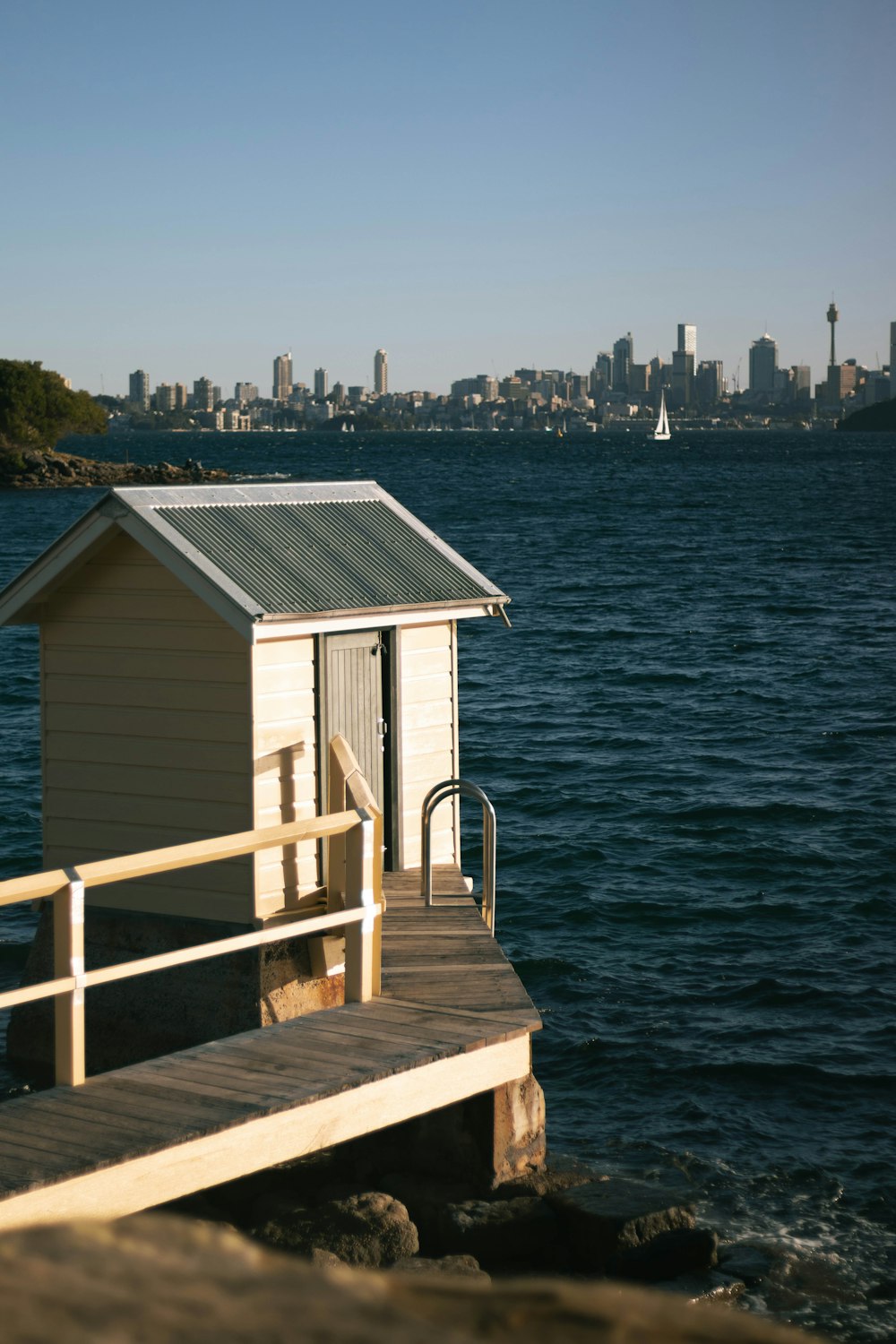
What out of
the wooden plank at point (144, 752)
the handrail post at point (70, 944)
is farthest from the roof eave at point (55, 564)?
the handrail post at point (70, 944)

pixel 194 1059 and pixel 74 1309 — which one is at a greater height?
pixel 74 1309

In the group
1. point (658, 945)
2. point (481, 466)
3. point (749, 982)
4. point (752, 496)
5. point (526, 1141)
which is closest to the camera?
point (526, 1141)

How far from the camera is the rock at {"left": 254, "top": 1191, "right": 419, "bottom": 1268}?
893 centimetres

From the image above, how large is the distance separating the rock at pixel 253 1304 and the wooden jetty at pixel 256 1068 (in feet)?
21.5

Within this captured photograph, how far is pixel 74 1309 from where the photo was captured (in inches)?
30.8

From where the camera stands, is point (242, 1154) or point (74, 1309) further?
point (242, 1154)

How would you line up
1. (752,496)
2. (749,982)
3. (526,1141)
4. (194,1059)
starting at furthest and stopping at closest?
1. (752,496)
2. (749,982)
3. (526,1141)
4. (194,1059)

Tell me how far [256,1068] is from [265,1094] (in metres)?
0.50

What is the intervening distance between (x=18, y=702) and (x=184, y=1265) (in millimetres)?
35610

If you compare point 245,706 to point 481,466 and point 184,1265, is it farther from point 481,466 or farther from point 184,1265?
point 481,466

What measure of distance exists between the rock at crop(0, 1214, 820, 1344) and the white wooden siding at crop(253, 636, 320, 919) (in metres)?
9.97

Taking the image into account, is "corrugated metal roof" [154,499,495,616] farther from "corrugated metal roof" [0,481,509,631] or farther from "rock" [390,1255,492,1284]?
"rock" [390,1255,492,1284]

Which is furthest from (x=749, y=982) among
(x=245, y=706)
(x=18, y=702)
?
(x=18, y=702)

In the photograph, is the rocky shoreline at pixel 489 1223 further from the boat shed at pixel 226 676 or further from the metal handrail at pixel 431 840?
the metal handrail at pixel 431 840
